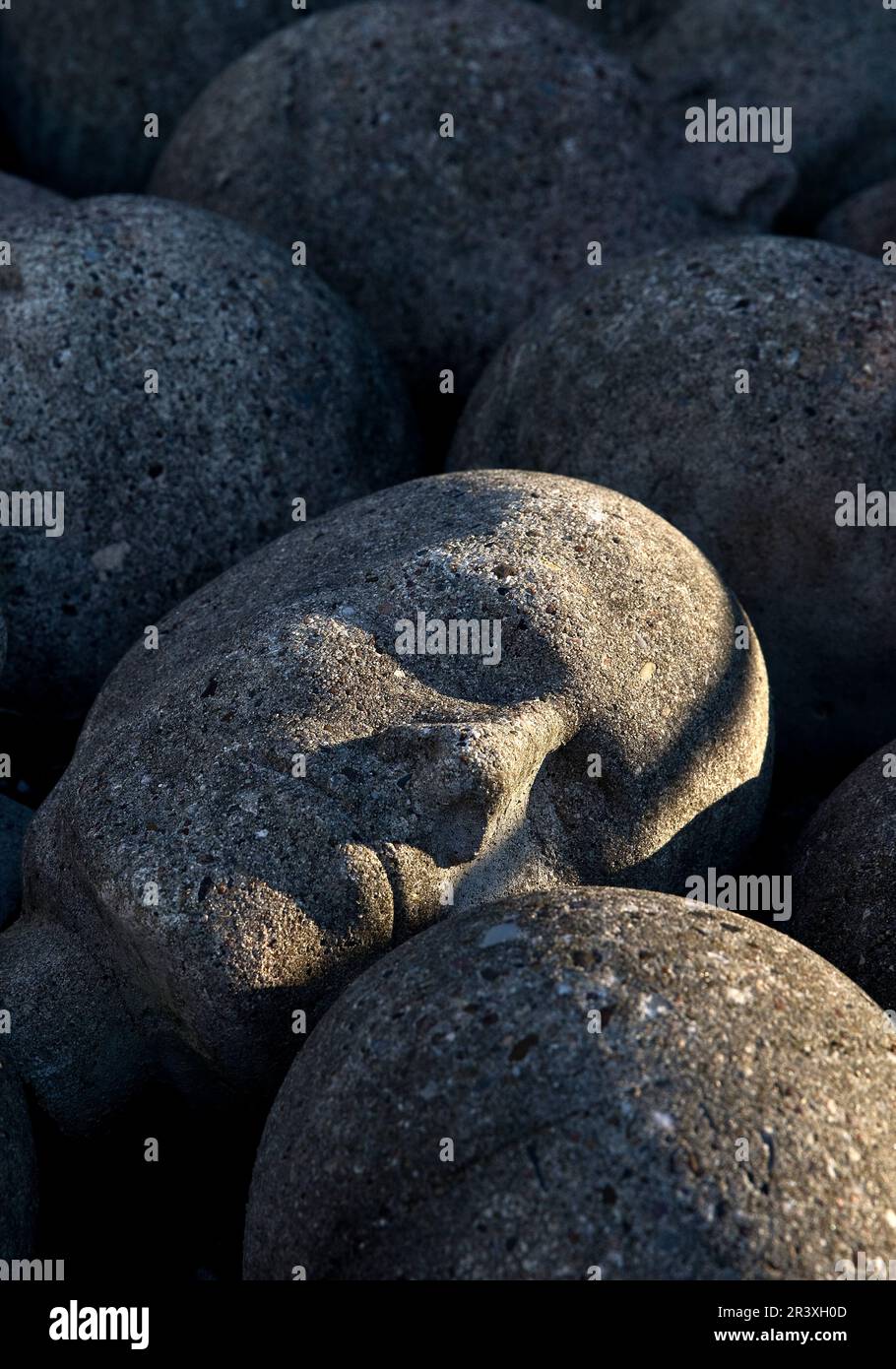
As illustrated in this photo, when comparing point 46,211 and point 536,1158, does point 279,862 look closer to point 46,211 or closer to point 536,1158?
point 536,1158

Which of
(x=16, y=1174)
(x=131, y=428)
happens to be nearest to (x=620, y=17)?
(x=131, y=428)

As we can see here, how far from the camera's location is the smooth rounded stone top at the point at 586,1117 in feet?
6.77

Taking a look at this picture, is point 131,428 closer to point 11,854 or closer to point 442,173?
point 11,854

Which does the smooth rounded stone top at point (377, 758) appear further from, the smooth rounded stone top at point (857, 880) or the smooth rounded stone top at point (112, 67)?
the smooth rounded stone top at point (112, 67)

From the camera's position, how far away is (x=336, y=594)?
3041mm

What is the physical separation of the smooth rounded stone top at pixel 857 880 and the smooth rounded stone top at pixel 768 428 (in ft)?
2.16

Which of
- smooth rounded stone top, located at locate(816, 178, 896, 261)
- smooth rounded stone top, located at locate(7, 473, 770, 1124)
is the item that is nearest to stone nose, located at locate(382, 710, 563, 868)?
smooth rounded stone top, located at locate(7, 473, 770, 1124)

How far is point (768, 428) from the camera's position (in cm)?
373

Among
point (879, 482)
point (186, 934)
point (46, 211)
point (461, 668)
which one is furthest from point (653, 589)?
point (46, 211)

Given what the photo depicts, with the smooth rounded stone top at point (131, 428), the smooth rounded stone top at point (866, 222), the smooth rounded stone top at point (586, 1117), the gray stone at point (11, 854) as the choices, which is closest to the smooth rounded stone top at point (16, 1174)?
the smooth rounded stone top at point (586, 1117)

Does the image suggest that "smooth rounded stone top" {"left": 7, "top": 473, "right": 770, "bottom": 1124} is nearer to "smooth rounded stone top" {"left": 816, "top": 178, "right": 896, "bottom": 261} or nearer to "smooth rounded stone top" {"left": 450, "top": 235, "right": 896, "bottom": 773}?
"smooth rounded stone top" {"left": 450, "top": 235, "right": 896, "bottom": 773}

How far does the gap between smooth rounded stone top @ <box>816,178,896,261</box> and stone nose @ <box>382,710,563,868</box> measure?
2861mm

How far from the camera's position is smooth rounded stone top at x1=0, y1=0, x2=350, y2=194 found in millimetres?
5832

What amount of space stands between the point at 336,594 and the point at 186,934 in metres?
0.76
